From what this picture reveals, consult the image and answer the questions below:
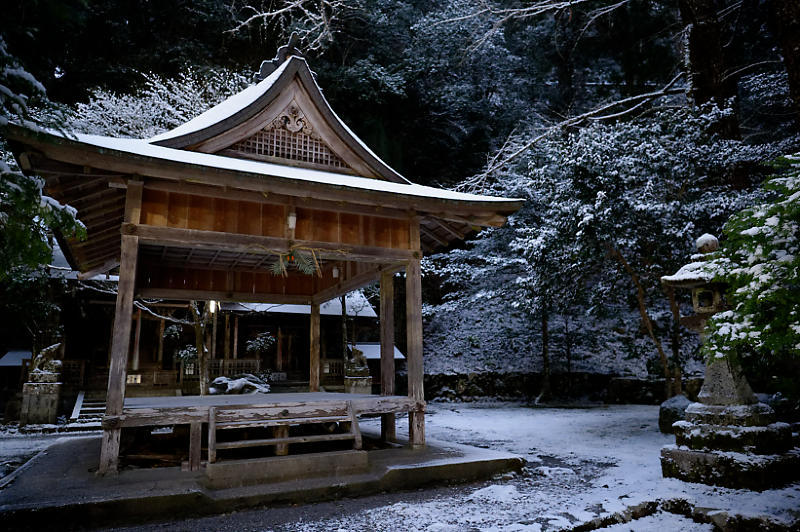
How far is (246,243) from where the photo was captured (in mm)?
6887

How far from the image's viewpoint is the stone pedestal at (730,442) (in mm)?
5531

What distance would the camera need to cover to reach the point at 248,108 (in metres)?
7.51

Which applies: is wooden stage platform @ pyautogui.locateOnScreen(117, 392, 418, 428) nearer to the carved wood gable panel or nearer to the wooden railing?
the carved wood gable panel

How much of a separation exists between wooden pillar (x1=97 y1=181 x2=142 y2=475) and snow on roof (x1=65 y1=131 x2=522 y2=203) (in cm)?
54

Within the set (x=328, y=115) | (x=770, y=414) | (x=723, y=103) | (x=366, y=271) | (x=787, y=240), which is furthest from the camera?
(x=723, y=103)

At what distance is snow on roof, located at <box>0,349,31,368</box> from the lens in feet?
55.7

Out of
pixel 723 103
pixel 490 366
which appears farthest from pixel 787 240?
pixel 490 366

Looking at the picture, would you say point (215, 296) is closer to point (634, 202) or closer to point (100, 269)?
point (100, 269)

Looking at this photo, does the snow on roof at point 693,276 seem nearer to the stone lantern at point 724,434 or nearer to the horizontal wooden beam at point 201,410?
the stone lantern at point 724,434

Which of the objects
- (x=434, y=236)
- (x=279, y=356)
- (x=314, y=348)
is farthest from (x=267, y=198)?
(x=279, y=356)

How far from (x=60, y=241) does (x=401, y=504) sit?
244 inches

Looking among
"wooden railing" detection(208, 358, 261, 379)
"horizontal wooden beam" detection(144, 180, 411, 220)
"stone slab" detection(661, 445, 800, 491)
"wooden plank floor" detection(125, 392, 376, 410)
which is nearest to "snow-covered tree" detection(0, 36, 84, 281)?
"horizontal wooden beam" detection(144, 180, 411, 220)

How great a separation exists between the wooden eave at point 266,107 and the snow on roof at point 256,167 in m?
0.20

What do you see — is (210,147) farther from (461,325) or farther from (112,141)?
(461,325)
